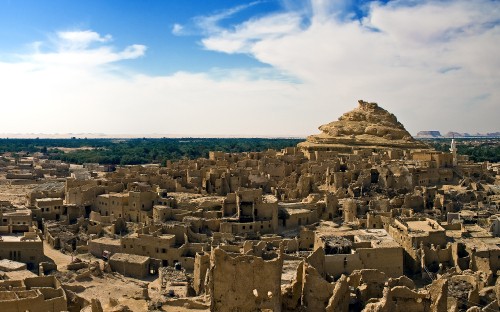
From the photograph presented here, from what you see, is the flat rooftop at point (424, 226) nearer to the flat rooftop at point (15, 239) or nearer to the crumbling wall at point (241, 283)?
the crumbling wall at point (241, 283)

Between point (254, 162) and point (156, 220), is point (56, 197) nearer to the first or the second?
point (156, 220)

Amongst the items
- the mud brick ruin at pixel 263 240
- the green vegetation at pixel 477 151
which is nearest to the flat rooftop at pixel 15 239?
the mud brick ruin at pixel 263 240

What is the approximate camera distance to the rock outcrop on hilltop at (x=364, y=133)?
6169 cm

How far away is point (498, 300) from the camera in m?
20.3

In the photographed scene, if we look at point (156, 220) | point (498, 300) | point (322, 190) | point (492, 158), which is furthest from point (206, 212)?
point (492, 158)

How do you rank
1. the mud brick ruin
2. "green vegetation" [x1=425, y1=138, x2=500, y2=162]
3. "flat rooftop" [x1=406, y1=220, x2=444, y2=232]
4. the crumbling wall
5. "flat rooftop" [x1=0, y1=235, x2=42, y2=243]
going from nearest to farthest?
1. the crumbling wall
2. the mud brick ruin
3. "flat rooftop" [x1=0, y1=235, x2=42, y2=243]
4. "flat rooftop" [x1=406, y1=220, x2=444, y2=232]
5. "green vegetation" [x1=425, y1=138, x2=500, y2=162]

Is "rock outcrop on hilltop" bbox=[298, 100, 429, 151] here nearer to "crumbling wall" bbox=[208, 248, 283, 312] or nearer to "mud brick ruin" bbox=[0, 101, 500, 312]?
"mud brick ruin" bbox=[0, 101, 500, 312]

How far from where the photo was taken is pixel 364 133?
6575cm

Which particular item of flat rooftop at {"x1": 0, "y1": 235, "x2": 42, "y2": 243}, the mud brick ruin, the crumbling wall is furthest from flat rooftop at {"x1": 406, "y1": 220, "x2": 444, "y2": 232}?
flat rooftop at {"x1": 0, "y1": 235, "x2": 42, "y2": 243}

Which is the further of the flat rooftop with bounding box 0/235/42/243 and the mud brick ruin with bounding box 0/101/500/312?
the flat rooftop with bounding box 0/235/42/243

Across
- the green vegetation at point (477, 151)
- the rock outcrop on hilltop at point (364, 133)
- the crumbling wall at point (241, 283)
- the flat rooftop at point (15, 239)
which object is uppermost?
the rock outcrop on hilltop at point (364, 133)

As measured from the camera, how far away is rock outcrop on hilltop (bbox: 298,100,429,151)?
61.7 metres

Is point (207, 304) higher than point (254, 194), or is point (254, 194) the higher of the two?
point (254, 194)

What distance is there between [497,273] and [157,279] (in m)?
15.2
